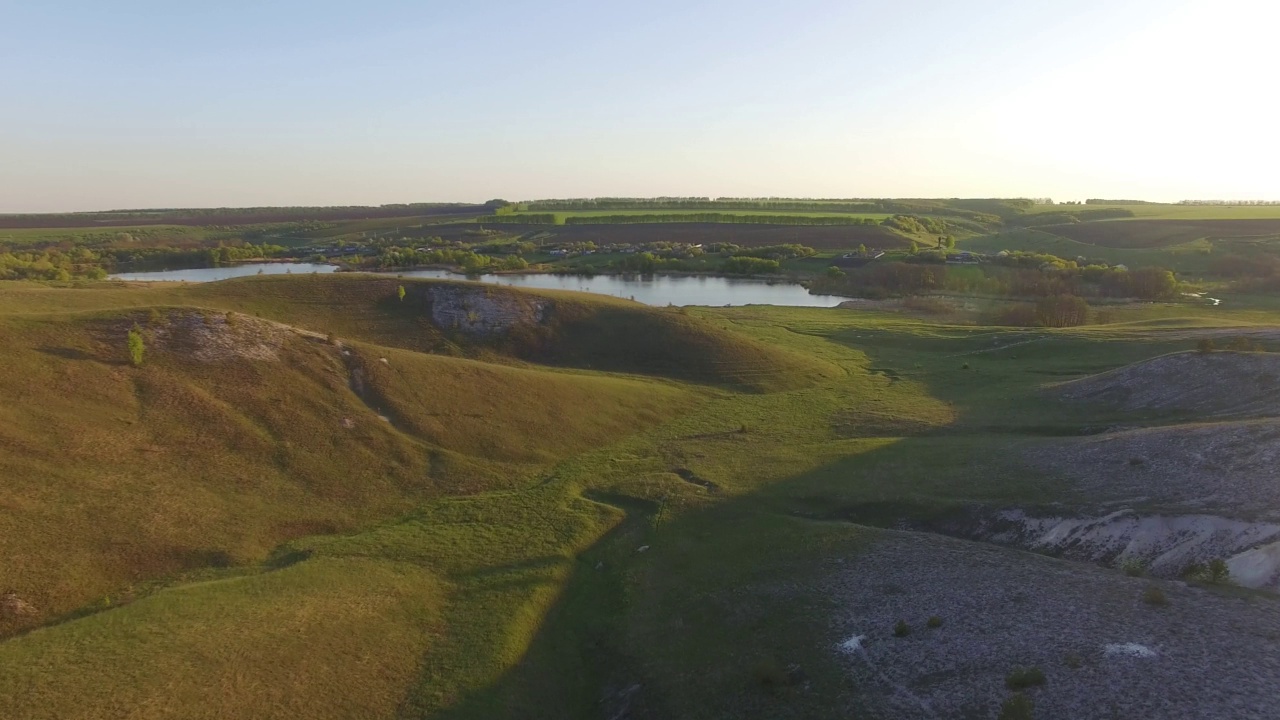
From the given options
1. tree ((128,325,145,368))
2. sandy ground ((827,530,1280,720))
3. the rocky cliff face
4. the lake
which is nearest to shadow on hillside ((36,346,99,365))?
tree ((128,325,145,368))

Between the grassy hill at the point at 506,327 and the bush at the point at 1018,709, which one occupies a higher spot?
the grassy hill at the point at 506,327

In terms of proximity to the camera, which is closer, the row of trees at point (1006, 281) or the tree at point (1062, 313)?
the tree at point (1062, 313)

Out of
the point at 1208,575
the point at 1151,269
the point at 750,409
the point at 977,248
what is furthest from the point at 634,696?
the point at 977,248

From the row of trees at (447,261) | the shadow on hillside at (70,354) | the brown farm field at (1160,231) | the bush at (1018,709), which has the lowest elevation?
the bush at (1018,709)

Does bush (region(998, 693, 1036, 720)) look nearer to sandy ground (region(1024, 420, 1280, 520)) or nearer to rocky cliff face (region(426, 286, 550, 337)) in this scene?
sandy ground (region(1024, 420, 1280, 520))

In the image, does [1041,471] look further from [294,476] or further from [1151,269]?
[1151,269]

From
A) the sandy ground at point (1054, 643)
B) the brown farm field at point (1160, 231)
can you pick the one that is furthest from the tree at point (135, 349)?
the brown farm field at point (1160, 231)

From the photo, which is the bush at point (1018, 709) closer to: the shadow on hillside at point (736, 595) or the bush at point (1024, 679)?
the bush at point (1024, 679)
